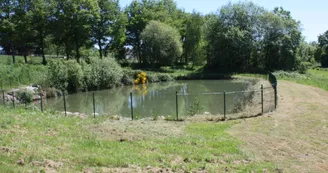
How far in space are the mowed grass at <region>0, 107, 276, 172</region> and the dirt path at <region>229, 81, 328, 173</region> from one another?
0.65 m

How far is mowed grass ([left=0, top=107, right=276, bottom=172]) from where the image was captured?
714 centimetres

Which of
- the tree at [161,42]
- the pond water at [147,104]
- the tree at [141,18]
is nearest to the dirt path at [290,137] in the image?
the pond water at [147,104]

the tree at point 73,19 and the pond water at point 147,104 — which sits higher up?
the tree at point 73,19

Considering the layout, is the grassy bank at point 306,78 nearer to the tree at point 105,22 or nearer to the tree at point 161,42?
the tree at point 161,42

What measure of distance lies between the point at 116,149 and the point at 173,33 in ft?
160

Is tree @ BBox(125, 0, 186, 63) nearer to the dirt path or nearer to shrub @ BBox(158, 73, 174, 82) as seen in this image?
shrub @ BBox(158, 73, 174, 82)

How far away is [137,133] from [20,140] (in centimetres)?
405

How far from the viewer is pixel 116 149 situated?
8648 mm

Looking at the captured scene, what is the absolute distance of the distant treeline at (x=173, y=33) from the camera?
4916 cm

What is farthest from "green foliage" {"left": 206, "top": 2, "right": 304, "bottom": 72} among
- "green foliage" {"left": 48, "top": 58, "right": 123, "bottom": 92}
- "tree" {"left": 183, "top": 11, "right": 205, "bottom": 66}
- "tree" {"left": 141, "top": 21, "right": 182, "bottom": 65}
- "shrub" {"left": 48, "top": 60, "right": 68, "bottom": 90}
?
"shrub" {"left": 48, "top": 60, "right": 68, "bottom": 90}

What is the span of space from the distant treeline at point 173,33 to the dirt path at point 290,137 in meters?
38.4

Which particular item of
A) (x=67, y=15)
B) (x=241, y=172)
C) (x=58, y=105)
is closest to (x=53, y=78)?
(x=58, y=105)

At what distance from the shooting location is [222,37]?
53.7 m

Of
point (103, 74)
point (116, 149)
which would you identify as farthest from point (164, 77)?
point (116, 149)
